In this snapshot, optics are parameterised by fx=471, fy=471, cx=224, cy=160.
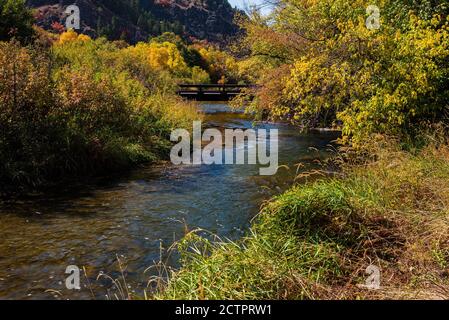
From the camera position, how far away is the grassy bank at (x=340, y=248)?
518 centimetres

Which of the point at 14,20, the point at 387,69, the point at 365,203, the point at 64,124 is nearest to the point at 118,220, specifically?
the point at 365,203

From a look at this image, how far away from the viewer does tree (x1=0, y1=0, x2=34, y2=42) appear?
26625 millimetres

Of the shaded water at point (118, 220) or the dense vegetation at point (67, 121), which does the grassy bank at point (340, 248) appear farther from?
the dense vegetation at point (67, 121)

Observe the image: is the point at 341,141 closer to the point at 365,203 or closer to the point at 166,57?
the point at 365,203

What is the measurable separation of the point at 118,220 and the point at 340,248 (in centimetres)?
519

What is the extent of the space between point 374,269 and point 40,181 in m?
9.57

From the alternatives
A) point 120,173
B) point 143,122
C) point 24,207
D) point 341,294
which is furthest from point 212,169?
point 341,294

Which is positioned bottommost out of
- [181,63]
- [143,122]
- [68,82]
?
[143,122]

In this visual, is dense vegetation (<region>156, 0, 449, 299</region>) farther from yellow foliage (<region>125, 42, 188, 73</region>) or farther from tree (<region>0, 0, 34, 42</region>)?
yellow foliage (<region>125, 42, 188, 73</region>)

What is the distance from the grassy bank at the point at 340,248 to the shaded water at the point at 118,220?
5.39 feet

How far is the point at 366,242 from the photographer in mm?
6516

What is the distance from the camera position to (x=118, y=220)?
32.8 ft

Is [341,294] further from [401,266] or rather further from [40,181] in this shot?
[40,181]

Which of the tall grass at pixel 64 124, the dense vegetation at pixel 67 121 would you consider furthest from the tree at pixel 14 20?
the tall grass at pixel 64 124
